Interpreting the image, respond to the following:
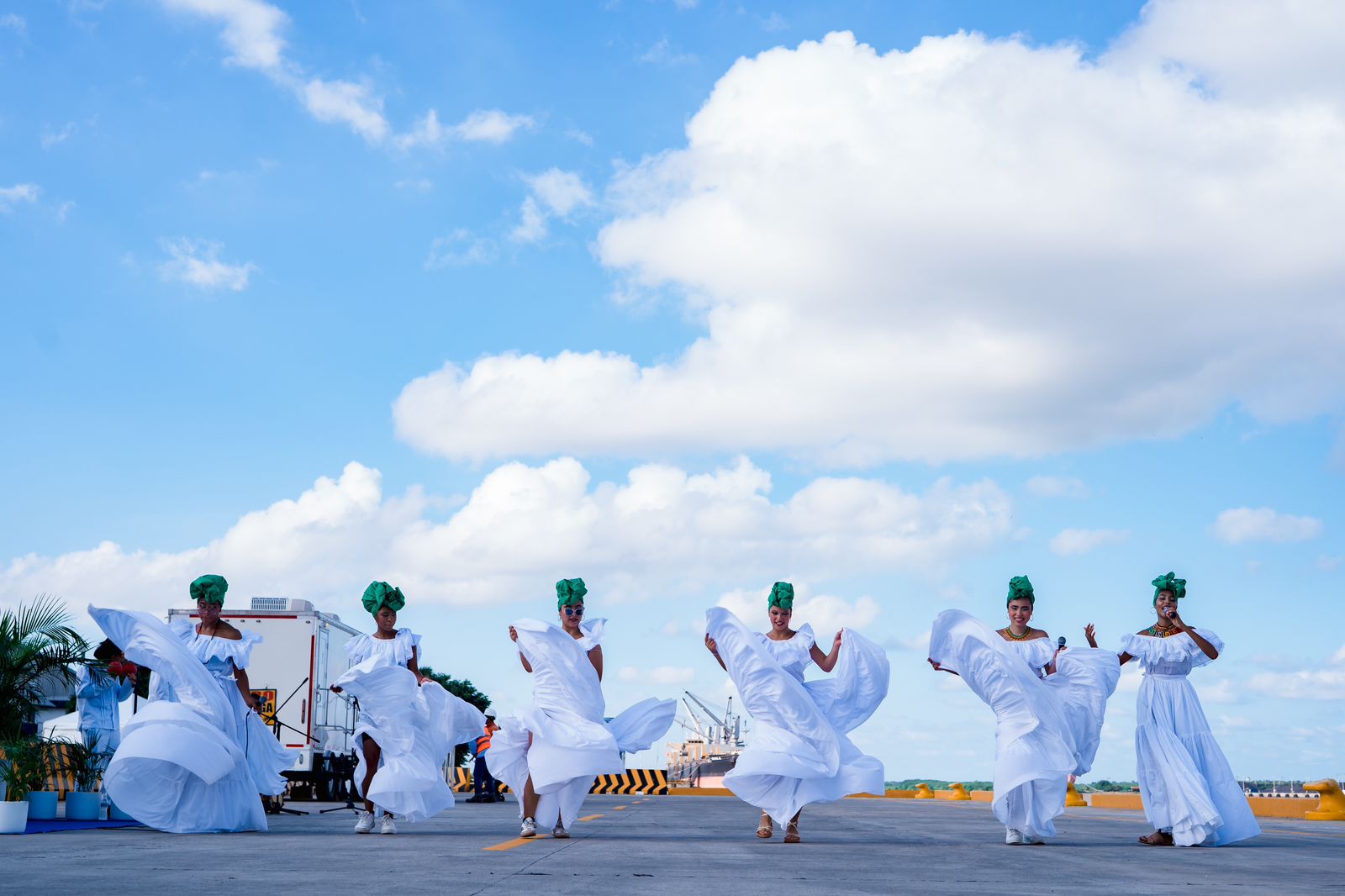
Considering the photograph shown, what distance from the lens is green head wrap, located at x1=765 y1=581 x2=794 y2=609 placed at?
1201 centimetres

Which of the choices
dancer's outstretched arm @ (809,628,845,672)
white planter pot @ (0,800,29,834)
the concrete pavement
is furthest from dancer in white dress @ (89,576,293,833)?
dancer's outstretched arm @ (809,628,845,672)

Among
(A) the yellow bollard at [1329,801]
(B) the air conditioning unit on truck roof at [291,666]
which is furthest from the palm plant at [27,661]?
(A) the yellow bollard at [1329,801]

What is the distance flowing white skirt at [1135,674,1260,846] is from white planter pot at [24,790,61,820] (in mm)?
11323

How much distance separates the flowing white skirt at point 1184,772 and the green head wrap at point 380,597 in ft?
23.5

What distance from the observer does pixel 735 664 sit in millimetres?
11625

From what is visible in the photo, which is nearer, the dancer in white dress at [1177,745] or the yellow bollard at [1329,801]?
the dancer in white dress at [1177,745]

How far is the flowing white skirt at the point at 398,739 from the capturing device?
1206cm

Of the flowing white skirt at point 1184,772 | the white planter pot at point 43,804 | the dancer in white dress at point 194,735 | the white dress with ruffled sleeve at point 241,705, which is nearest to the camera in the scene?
the dancer in white dress at point 194,735

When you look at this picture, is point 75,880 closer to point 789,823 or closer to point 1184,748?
point 789,823

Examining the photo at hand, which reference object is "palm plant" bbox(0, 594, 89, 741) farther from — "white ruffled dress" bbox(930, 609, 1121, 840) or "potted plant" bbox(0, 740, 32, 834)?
"white ruffled dress" bbox(930, 609, 1121, 840)

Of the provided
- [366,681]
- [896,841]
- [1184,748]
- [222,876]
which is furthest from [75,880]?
[1184,748]

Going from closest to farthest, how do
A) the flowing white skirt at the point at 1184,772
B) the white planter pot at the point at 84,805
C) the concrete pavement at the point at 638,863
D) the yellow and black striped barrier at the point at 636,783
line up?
the concrete pavement at the point at 638,863
the flowing white skirt at the point at 1184,772
the white planter pot at the point at 84,805
the yellow and black striped barrier at the point at 636,783

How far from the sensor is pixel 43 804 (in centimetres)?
1449

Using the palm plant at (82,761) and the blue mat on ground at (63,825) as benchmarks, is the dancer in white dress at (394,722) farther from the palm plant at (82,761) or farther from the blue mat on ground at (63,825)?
Result: the palm plant at (82,761)
